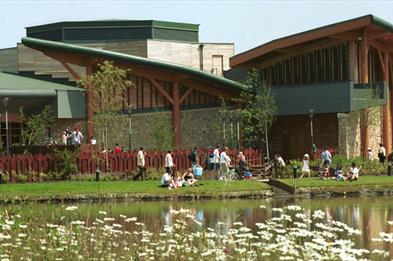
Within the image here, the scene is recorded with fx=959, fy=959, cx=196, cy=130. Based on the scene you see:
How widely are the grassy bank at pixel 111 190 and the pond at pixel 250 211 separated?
1.70 m

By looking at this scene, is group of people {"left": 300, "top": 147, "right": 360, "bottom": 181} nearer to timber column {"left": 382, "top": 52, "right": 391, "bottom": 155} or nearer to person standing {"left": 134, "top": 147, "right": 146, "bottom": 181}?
person standing {"left": 134, "top": 147, "right": 146, "bottom": 181}

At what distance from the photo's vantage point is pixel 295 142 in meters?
51.5

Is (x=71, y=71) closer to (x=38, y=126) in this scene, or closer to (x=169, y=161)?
(x=38, y=126)

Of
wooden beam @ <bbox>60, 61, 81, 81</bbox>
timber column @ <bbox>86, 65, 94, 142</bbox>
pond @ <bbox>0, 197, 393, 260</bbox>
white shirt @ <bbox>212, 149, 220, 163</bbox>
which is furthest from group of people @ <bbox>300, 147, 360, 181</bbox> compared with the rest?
wooden beam @ <bbox>60, 61, 81, 81</bbox>

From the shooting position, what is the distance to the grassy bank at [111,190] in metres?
33.6

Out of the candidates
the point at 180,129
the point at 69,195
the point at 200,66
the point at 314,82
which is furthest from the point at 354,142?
the point at 69,195

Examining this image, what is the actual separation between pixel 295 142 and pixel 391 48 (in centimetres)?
721

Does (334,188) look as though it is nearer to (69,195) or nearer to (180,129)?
(69,195)

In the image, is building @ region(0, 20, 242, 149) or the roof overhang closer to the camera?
the roof overhang

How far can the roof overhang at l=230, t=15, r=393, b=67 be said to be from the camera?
4472 centimetres

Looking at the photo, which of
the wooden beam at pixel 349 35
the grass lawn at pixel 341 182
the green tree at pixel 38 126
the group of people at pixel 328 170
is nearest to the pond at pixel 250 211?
the grass lawn at pixel 341 182

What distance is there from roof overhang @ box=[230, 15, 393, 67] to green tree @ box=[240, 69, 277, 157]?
1.39 m

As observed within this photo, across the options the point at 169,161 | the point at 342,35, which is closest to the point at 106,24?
the point at 342,35

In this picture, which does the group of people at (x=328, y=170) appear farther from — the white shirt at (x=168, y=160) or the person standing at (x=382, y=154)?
the white shirt at (x=168, y=160)
